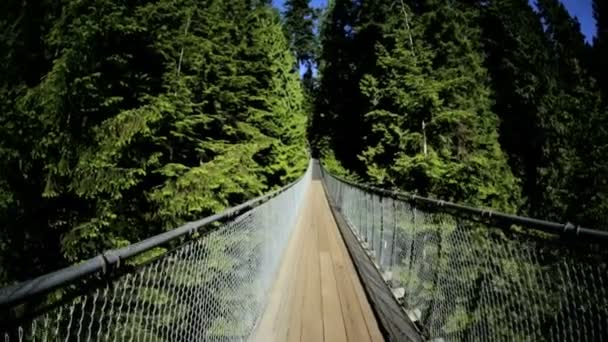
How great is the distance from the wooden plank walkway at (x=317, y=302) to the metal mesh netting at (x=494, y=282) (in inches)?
23.6

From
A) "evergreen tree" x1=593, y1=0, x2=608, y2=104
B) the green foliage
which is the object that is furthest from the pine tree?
the green foliage

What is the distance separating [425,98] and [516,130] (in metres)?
15.9

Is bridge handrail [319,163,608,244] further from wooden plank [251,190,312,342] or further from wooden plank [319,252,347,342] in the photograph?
wooden plank [251,190,312,342]

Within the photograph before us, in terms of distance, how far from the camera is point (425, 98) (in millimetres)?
12938

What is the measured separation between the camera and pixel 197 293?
2.42m

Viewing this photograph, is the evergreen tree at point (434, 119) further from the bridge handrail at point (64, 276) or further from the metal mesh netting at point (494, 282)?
the bridge handrail at point (64, 276)

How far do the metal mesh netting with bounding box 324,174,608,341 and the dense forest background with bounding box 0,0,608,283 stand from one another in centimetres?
449

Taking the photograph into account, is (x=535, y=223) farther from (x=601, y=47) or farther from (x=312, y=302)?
(x=601, y=47)

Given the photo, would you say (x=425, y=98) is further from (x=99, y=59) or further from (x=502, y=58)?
(x=502, y=58)

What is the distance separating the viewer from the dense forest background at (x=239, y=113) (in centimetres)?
538

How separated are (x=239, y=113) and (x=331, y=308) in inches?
383

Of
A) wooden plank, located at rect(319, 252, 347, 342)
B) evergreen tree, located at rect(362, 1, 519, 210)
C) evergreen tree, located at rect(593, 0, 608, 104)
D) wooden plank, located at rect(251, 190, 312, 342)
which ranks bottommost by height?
wooden plank, located at rect(251, 190, 312, 342)

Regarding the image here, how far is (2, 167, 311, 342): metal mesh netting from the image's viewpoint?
1.62 metres

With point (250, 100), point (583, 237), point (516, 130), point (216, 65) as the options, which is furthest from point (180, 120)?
point (516, 130)
